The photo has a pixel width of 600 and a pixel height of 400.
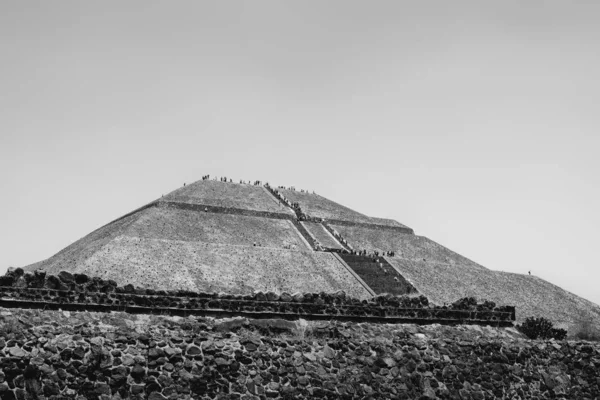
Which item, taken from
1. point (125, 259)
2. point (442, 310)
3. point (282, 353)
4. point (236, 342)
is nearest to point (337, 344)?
point (282, 353)

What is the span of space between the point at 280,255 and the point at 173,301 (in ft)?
119

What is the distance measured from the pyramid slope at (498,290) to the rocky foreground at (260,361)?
3536 cm

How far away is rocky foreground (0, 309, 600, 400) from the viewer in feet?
32.9

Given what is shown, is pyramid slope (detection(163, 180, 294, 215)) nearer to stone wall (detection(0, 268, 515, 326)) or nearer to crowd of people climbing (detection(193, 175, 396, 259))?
crowd of people climbing (detection(193, 175, 396, 259))

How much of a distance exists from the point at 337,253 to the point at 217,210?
14.0 m

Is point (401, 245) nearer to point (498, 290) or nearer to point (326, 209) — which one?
point (326, 209)

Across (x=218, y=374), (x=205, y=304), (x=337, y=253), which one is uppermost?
(x=337, y=253)

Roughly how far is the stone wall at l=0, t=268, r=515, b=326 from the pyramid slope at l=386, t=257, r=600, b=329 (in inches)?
1283

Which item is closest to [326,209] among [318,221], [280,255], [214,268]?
[318,221]

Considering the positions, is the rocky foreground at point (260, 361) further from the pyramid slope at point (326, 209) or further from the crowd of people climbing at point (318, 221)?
the pyramid slope at point (326, 209)

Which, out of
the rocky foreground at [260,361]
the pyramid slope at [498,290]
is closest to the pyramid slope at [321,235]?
the pyramid slope at [498,290]

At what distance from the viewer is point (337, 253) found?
5866 cm

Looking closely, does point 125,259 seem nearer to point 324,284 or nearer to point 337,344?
point 324,284

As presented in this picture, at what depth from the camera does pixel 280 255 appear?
5212cm
